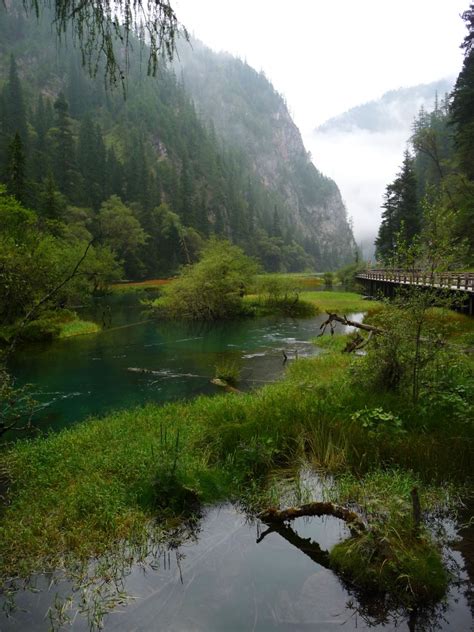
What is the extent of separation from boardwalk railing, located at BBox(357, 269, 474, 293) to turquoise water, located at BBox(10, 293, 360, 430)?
7929 millimetres

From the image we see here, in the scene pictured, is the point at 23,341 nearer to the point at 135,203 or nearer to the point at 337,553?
the point at 337,553

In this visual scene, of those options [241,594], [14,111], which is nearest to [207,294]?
[241,594]

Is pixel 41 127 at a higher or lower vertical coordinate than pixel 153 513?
higher

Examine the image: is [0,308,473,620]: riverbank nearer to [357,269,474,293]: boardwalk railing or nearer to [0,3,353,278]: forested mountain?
[357,269,474,293]: boardwalk railing

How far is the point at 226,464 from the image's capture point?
9.07 meters

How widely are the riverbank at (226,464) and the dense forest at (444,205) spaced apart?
2.98 m

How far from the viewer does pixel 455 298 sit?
10477 millimetres

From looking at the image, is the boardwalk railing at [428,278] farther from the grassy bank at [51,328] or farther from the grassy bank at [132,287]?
the grassy bank at [132,287]

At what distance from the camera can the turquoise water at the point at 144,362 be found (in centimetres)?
1675

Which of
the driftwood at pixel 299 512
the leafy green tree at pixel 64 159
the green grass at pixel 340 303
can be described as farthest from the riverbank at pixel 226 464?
the leafy green tree at pixel 64 159

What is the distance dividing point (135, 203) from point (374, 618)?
110 m

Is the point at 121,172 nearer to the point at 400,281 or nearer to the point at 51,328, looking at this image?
the point at 400,281

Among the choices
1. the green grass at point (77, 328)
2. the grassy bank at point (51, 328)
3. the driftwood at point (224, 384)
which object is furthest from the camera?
the green grass at point (77, 328)

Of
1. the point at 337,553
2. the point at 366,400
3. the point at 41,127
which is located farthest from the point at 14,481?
the point at 41,127
